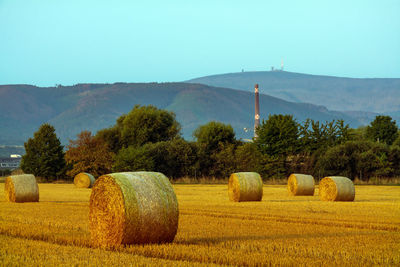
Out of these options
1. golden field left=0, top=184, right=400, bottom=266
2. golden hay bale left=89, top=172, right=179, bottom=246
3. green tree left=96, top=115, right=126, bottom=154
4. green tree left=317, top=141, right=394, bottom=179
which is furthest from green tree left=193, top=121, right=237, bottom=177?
golden hay bale left=89, top=172, right=179, bottom=246

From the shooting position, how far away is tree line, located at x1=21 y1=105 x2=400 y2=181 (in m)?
46.2

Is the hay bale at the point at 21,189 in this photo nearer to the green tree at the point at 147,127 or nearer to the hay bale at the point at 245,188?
the hay bale at the point at 245,188

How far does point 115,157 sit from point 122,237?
136 feet

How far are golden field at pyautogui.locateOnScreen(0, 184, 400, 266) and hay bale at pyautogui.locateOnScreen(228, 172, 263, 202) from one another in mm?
6589

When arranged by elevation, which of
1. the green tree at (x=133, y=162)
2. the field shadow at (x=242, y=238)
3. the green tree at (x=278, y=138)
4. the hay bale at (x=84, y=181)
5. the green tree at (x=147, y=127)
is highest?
the green tree at (x=147, y=127)

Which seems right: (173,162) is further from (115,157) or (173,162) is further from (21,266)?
(21,266)

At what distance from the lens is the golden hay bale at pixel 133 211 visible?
1188 cm

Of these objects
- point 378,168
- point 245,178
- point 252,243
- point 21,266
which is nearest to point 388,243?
point 252,243

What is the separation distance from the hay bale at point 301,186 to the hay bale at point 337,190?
13.1 feet

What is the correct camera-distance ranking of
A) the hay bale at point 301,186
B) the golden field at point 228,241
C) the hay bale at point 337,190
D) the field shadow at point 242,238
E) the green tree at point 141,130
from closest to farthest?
the golden field at point 228,241 < the field shadow at point 242,238 < the hay bale at point 337,190 < the hay bale at point 301,186 < the green tree at point 141,130

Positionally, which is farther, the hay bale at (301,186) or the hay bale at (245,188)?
the hay bale at (301,186)

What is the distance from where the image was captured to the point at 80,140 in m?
57.0

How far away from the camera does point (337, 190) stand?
25.6 metres

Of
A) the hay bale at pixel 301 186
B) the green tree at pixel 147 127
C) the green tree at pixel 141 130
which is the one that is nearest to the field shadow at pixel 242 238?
the hay bale at pixel 301 186
